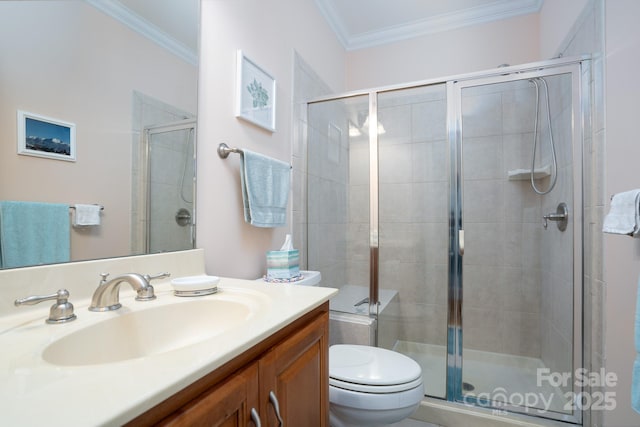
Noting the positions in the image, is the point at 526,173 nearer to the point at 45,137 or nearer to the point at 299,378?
the point at 299,378

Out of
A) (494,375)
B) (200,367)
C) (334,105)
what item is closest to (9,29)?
(200,367)

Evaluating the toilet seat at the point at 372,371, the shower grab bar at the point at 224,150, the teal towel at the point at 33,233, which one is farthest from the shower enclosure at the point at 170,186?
the toilet seat at the point at 372,371

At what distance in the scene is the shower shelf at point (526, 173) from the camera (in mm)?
1764

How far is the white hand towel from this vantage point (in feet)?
3.26

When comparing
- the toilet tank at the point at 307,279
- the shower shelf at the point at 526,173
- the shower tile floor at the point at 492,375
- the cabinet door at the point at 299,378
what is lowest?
the shower tile floor at the point at 492,375

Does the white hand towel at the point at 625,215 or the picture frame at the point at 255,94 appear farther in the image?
the picture frame at the point at 255,94

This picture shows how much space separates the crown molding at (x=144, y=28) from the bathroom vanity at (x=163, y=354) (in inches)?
28.5

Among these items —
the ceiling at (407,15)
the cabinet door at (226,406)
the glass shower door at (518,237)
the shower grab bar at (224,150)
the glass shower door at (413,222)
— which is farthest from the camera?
the ceiling at (407,15)

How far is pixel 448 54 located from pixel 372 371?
2505 millimetres

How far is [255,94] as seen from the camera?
4.86 ft

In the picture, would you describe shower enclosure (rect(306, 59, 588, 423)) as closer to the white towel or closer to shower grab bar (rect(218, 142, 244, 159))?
shower grab bar (rect(218, 142, 244, 159))

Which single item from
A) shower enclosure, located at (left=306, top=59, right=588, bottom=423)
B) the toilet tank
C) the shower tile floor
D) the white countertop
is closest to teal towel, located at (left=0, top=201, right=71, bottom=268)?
the white countertop

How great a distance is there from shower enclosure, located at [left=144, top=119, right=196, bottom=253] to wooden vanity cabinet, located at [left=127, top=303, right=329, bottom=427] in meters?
0.59

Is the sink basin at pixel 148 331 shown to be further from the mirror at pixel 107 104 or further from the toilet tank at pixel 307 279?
the toilet tank at pixel 307 279
